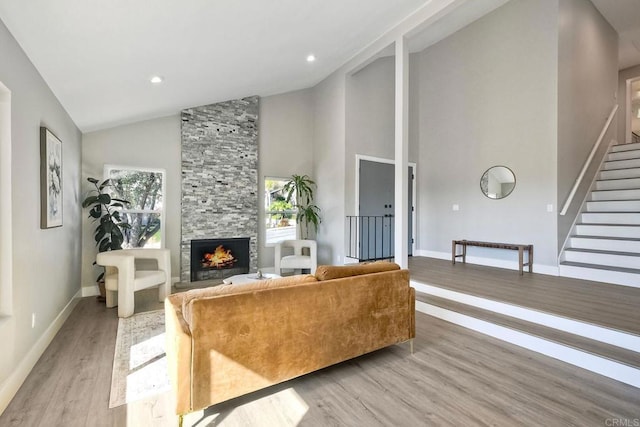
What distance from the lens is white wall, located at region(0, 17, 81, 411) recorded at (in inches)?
83.7

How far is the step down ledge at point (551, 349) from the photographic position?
230 cm

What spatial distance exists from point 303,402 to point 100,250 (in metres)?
3.86

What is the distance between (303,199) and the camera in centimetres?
656

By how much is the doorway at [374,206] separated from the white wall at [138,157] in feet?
10.9

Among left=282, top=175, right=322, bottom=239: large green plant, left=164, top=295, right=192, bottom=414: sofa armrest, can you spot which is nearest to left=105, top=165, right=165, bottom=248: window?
left=282, top=175, right=322, bottom=239: large green plant

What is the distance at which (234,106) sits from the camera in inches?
228

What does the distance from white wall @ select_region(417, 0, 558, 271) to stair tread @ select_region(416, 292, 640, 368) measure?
7.28ft

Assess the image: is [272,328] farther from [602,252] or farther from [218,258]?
[602,252]

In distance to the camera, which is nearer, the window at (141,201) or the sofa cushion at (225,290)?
the sofa cushion at (225,290)

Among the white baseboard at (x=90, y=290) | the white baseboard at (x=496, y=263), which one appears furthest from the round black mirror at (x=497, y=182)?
the white baseboard at (x=90, y=290)

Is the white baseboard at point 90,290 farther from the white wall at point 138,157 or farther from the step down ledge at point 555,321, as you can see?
the step down ledge at point 555,321

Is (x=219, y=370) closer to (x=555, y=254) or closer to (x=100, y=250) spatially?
(x=100, y=250)

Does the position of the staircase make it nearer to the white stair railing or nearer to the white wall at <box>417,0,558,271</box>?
the white wall at <box>417,0,558,271</box>

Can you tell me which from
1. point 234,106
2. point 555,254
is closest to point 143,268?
point 234,106
